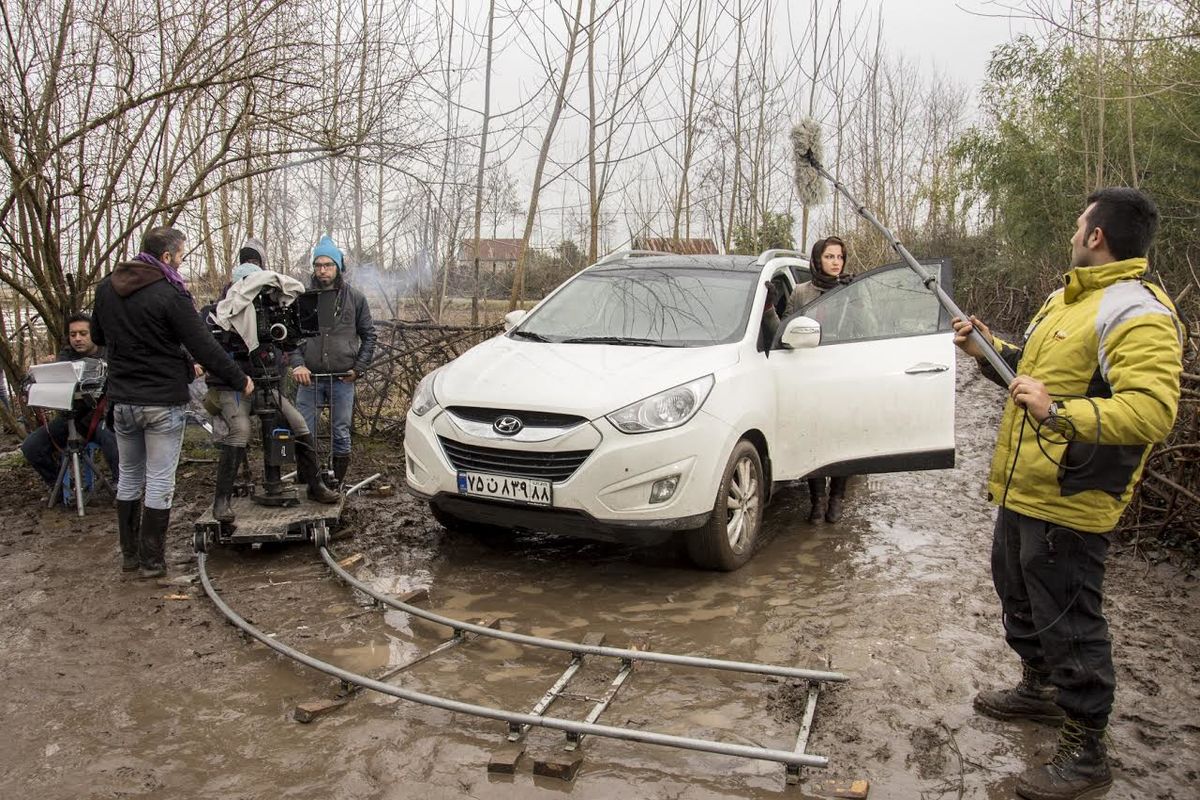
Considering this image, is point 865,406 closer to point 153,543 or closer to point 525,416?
point 525,416

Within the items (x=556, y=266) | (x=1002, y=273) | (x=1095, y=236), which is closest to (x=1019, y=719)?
(x=1095, y=236)

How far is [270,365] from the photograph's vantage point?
19.6 feet

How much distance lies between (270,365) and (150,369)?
37.9 inches

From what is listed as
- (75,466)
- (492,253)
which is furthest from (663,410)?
(492,253)

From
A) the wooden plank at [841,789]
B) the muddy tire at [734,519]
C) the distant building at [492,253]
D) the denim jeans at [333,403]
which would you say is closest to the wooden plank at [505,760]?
the wooden plank at [841,789]

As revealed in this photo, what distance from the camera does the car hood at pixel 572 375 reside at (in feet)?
16.3

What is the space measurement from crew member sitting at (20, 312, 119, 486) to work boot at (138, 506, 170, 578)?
1620 mm

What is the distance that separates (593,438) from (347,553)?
201 centimetres

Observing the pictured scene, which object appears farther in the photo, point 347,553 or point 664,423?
point 347,553

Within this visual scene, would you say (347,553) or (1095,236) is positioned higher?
(1095,236)

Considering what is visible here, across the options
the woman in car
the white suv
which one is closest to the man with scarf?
the white suv

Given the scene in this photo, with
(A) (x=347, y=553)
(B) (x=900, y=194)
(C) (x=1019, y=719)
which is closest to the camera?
(C) (x=1019, y=719)

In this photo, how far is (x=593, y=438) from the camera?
4836 millimetres

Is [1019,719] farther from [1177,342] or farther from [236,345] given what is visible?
[236,345]
